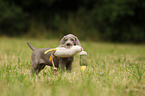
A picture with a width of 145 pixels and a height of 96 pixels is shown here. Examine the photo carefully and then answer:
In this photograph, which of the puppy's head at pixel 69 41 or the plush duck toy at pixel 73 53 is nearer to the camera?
the plush duck toy at pixel 73 53

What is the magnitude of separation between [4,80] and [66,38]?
111 cm

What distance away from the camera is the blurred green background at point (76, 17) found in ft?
41.3

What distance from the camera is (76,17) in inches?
477

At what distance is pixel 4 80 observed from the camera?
2.54 m

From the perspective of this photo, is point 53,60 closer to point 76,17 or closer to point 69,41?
point 69,41

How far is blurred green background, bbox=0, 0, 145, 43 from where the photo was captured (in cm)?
1260

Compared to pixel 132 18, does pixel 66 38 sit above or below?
below

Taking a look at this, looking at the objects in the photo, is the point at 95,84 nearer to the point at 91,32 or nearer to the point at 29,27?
the point at 91,32

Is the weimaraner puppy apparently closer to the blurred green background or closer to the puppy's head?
the puppy's head

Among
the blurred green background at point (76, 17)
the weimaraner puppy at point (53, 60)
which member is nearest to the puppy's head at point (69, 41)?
the weimaraner puppy at point (53, 60)

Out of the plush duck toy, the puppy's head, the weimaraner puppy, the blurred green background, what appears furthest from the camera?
the blurred green background

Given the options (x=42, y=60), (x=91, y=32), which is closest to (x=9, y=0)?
(x=91, y=32)

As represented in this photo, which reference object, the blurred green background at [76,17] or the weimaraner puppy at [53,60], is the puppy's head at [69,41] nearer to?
the weimaraner puppy at [53,60]

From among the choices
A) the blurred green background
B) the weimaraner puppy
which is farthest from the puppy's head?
the blurred green background
